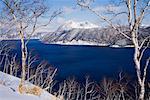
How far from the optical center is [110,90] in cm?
4744

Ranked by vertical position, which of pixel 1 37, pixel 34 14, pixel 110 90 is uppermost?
pixel 34 14

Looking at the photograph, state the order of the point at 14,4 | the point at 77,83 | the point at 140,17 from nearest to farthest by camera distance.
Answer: the point at 140,17, the point at 14,4, the point at 77,83

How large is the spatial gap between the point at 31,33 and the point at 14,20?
0.92 meters

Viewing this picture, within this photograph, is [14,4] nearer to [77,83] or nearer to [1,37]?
[1,37]

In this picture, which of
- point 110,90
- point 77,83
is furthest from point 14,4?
point 77,83

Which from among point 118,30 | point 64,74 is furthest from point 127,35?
point 64,74

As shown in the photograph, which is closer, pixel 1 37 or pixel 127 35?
pixel 127 35

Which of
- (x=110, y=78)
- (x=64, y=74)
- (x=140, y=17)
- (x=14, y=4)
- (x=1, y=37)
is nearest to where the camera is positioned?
(x=140, y=17)

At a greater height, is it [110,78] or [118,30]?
[118,30]

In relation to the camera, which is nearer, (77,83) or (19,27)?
(19,27)

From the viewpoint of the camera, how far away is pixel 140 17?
29.6 feet

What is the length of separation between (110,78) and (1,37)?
44065 millimetres

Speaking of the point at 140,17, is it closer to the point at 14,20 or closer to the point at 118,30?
the point at 118,30

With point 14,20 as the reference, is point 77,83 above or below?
below
